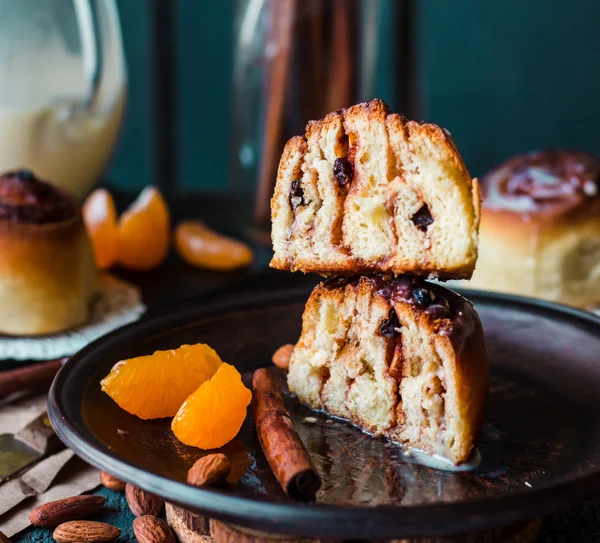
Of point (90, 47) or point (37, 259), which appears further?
point (90, 47)

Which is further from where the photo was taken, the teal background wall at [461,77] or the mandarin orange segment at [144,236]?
the teal background wall at [461,77]

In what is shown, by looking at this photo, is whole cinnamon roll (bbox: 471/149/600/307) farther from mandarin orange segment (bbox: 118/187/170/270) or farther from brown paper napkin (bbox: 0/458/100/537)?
brown paper napkin (bbox: 0/458/100/537)

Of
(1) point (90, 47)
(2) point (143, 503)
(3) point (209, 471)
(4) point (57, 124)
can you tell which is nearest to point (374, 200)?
(3) point (209, 471)

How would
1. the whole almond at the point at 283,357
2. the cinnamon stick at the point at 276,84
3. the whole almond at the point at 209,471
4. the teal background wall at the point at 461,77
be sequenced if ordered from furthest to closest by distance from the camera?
1. the teal background wall at the point at 461,77
2. the cinnamon stick at the point at 276,84
3. the whole almond at the point at 283,357
4. the whole almond at the point at 209,471

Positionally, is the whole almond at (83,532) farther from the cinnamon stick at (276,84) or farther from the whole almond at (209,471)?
the cinnamon stick at (276,84)

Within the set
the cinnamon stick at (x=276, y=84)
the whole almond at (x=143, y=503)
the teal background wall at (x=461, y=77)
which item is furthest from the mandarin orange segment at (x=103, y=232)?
the teal background wall at (x=461, y=77)

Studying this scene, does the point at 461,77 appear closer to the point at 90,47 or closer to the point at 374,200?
the point at 90,47
